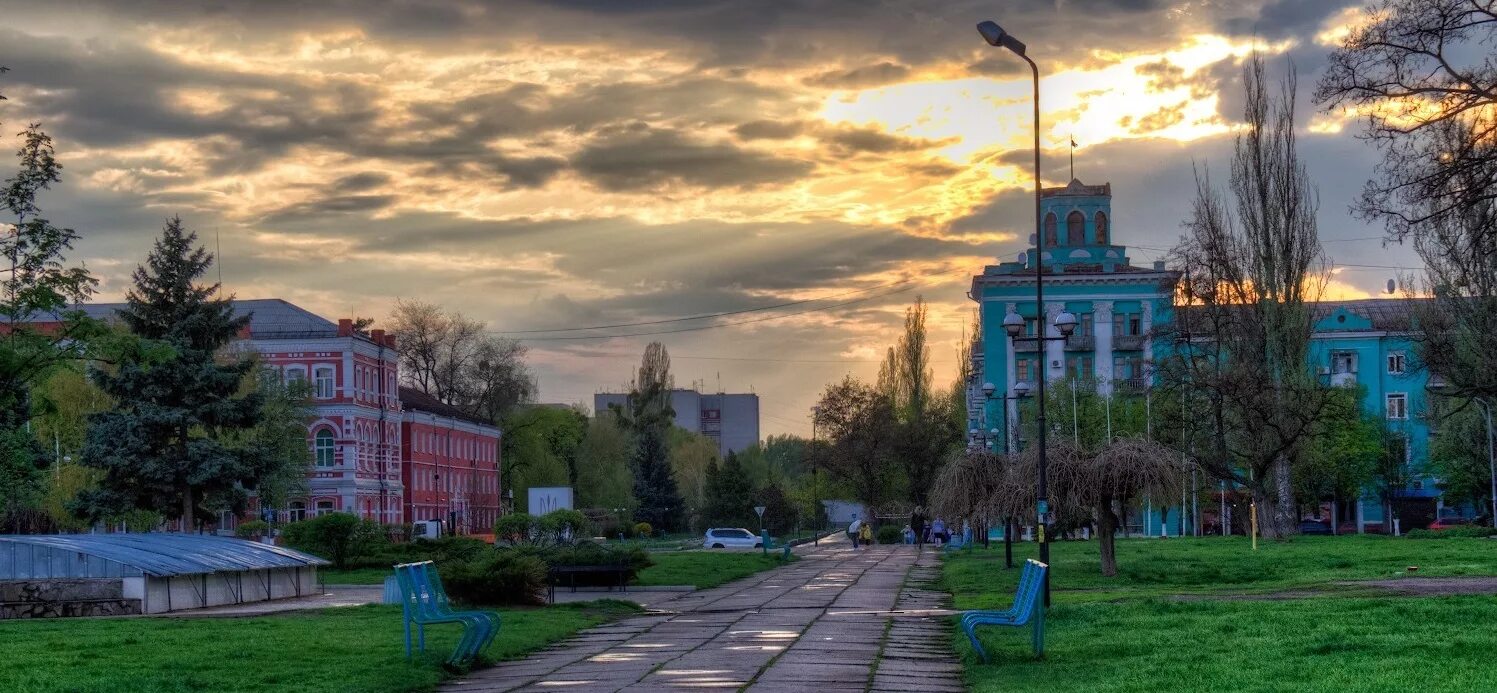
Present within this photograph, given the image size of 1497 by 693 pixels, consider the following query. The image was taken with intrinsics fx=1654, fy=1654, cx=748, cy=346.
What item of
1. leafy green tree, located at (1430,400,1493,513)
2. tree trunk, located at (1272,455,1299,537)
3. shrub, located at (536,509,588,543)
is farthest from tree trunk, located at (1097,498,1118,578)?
leafy green tree, located at (1430,400,1493,513)

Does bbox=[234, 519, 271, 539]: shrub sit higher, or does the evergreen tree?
the evergreen tree

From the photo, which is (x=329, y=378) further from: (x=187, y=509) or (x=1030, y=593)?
(x=1030, y=593)

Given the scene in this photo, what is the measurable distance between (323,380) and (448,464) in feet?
56.3

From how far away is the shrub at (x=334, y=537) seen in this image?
5191 centimetres

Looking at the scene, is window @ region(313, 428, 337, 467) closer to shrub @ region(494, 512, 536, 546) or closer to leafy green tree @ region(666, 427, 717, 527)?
shrub @ region(494, 512, 536, 546)

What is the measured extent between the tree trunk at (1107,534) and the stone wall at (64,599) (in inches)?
816

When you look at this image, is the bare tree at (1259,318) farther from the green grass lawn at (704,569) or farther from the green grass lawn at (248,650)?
the green grass lawn at (248,650)

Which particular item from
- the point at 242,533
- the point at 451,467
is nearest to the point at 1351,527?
the point at 451,467

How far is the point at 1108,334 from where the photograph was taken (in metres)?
99.1

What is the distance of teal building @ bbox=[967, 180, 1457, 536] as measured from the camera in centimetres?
9719

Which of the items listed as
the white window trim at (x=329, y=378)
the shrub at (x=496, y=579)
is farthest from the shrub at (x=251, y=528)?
the shrub at (x=496, y=579)

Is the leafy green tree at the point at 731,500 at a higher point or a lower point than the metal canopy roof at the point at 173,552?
lower

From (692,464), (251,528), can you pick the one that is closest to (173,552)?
(251,528)

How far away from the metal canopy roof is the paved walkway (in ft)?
32.0
